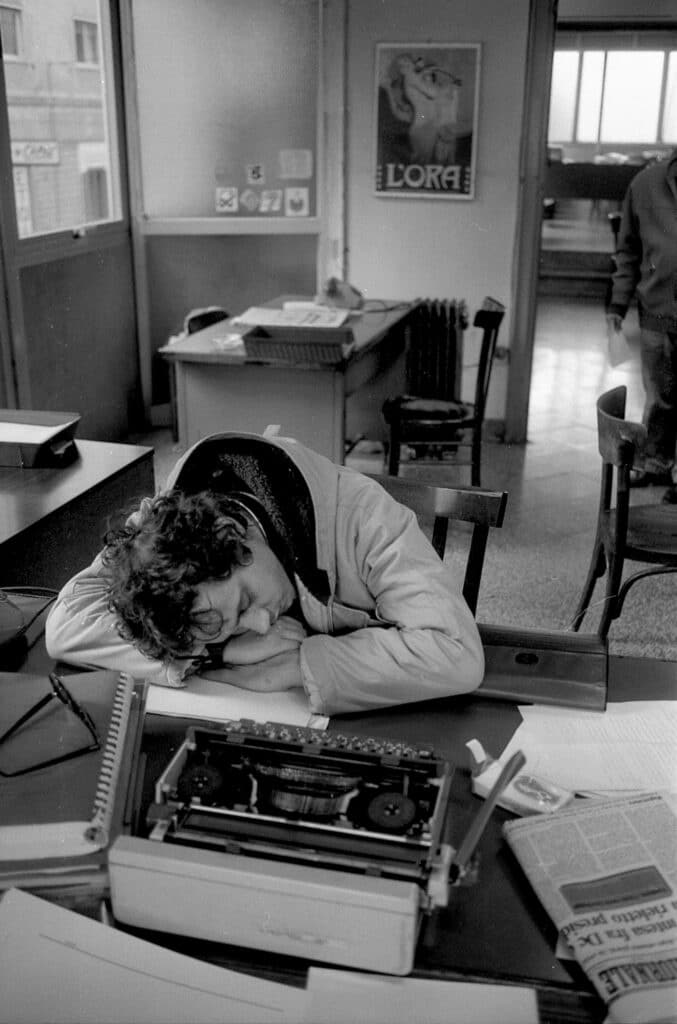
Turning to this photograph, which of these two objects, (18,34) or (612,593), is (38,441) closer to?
(612,593)

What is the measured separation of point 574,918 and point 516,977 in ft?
0.24

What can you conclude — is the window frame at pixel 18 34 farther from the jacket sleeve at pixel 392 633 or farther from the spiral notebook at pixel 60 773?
the spiral notebook at pixel 60 773

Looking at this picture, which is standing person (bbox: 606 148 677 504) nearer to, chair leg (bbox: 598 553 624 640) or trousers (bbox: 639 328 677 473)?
trousers (bbox: 639 328 677 473)

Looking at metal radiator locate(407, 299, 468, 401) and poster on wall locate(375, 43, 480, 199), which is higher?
poster on wall locate(375, 43, 480, 199)

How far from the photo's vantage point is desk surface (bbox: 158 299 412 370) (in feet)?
10.2

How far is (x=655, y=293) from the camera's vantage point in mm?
3869

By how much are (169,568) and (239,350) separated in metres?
2.21

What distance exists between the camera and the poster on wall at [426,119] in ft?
14.0

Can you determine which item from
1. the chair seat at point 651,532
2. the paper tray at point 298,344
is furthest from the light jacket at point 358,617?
the paper tray at point 298,344

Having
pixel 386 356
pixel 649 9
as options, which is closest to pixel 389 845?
pixel 386 356

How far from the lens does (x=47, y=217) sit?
13.2 feet

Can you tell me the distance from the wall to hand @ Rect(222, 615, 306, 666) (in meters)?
3.66

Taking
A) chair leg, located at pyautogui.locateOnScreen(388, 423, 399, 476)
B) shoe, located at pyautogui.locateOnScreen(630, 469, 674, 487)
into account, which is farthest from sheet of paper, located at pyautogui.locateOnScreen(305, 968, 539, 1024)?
shoe, located at pyautogui.locateOnScreen(630, 469, 674, 487)

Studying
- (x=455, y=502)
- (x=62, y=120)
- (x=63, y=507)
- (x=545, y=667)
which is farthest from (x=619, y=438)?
(x=62, y=120)
